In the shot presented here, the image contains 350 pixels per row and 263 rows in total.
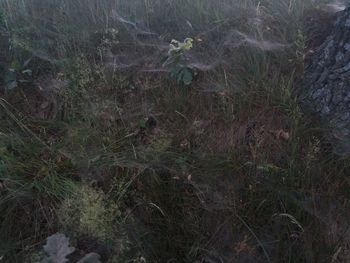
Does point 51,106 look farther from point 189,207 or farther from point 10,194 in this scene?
point 189,207

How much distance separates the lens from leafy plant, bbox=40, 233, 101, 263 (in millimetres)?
1795

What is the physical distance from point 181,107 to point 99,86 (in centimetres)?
52

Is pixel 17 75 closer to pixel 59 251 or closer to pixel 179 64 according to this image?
pixel 179 64

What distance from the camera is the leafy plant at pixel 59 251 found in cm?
179

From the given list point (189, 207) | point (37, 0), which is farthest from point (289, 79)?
point (37, 0)

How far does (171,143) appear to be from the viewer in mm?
2311

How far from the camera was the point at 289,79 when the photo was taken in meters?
2.51

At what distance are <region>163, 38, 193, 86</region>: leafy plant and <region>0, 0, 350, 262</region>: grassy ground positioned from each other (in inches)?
0.8

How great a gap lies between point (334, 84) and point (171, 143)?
95 cm

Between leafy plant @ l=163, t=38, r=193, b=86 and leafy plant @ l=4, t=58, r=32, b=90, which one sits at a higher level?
leafy plant @ l=163, t=38, r=193, b=86

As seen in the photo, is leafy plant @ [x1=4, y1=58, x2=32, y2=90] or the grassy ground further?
leafy plant @ [x1=4, y1=58, x2=32, y2=90]

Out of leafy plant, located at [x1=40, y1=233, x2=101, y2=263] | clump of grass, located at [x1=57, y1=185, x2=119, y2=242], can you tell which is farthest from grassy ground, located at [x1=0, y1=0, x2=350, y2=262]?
leafy plant, located at [x1=40, y1=233, x2=101, y2=263]

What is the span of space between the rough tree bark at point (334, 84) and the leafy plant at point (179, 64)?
2.24 ft

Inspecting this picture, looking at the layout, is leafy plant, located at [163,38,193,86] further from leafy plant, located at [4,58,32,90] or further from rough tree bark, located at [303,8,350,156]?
leafy plant, located at [4,58,32,90]
